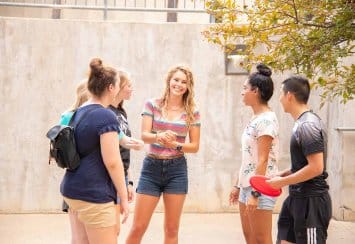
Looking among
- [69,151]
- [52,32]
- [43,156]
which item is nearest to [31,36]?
[52,32]

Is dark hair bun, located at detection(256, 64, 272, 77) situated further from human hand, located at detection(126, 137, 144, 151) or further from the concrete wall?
→ the concrete wall

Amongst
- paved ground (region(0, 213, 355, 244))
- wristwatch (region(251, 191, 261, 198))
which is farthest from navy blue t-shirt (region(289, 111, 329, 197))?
paved ground (region(0, 213, 355, 244))

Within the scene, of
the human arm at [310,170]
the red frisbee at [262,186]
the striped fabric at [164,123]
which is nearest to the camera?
the human arm at [310,170]

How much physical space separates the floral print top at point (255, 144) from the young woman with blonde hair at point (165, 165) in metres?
0.55

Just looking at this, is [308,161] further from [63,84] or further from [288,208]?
[63,84]

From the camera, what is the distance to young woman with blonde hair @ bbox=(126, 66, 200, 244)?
5.92m

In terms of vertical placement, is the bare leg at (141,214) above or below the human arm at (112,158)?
below

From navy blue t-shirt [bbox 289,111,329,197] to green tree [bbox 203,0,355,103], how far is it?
85 centimetres

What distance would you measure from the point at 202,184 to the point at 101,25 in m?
2.45

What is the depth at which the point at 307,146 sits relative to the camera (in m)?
4.81

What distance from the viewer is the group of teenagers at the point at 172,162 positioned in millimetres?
4648

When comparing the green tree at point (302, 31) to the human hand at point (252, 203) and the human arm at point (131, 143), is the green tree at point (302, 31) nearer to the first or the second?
the human hand at point (252, 203)

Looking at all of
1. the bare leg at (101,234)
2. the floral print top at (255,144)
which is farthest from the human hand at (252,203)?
the bare leg at (101,234)

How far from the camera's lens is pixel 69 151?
458 centimetres
